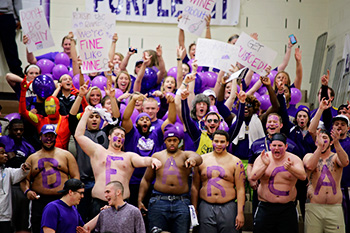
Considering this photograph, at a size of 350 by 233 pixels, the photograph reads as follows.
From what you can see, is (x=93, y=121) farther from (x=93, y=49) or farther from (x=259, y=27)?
(x=259, y=27)

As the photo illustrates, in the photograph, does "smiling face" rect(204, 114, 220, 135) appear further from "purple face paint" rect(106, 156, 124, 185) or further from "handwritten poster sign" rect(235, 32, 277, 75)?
"handwritten poster sign" rect(235, 32, 277, 75)

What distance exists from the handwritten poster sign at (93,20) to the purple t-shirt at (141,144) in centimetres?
257

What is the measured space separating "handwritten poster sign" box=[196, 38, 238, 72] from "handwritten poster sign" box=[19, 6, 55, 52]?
2800 millimetres

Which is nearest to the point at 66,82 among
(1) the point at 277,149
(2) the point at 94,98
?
(2) the point at 94,98

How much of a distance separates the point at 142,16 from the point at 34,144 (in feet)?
18.4

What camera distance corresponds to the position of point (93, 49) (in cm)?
865

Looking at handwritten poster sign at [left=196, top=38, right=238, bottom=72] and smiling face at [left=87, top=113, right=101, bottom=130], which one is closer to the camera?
smiling face at [left=87, top=113, right=101, bottom=130]

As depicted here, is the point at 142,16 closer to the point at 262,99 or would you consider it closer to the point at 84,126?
the point at 262,99

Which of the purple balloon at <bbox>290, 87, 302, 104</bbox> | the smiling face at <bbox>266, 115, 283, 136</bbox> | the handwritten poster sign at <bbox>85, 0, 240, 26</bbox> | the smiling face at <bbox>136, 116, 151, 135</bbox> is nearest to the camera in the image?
the smiling face at <bbox>266, 115, 283, 136</bbox>

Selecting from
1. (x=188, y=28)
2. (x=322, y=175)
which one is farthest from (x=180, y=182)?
(x=188, y=28)

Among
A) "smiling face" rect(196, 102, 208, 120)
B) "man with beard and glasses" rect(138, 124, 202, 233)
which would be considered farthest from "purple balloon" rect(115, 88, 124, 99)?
"man with beard and glasses" rect(138, 124, 202, 233)

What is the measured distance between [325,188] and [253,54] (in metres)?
2.76

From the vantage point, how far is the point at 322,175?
6848 mm

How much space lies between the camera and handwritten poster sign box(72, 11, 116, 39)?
9211mm
